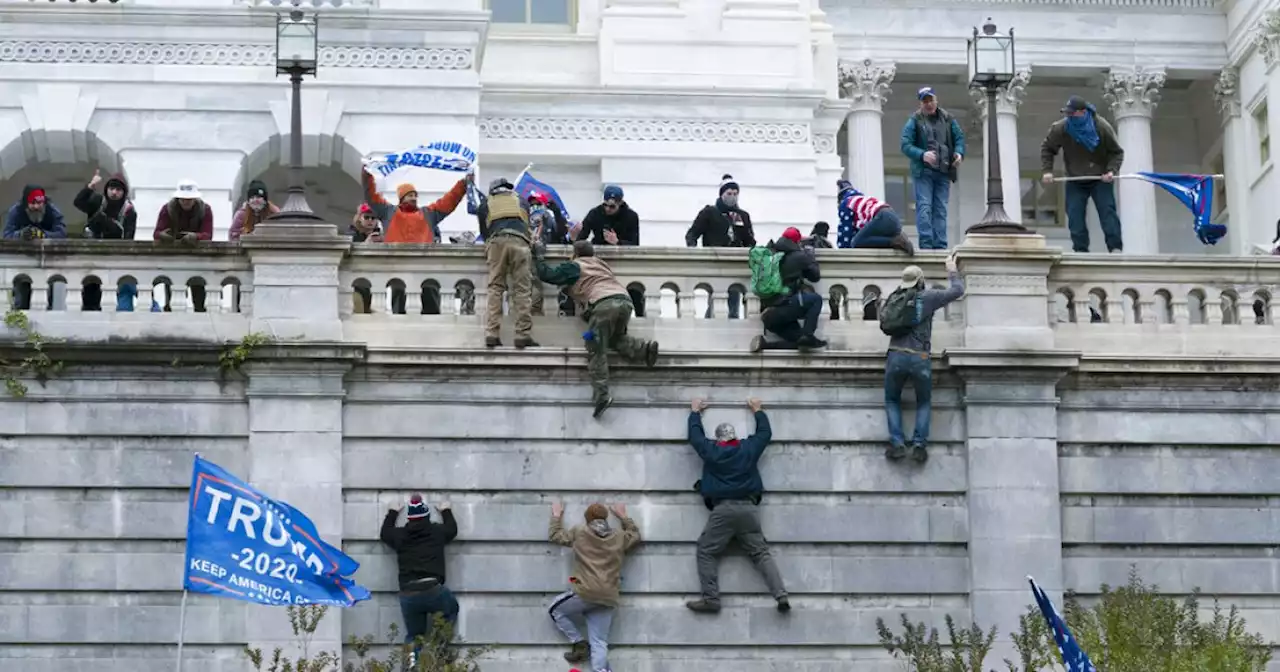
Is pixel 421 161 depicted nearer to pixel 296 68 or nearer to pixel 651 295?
pixel 296 68

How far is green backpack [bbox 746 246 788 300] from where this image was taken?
39594mm

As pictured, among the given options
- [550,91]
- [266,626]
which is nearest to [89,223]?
[266,626]

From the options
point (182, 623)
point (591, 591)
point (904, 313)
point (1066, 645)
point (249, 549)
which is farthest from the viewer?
point (904, 313)

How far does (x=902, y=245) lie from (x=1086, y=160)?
366cm

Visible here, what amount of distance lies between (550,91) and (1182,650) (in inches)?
765

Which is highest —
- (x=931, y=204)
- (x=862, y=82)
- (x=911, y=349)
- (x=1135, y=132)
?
(x=862, y=82)

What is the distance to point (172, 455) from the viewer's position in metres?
38.8

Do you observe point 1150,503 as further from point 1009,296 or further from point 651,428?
point 651,428

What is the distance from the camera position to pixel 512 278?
130 ft

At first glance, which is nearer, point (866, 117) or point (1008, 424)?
point (1008, 424)

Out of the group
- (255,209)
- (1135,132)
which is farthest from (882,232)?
(1135,132)

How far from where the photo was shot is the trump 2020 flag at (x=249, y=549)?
35656mm

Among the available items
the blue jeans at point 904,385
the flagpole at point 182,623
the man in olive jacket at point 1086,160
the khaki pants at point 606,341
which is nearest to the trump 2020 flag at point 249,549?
Result: the flagpole at point 182,623

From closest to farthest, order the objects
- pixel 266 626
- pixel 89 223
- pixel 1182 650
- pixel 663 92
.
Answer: pixel 1182 650, pixel 266 626, pixel 89 223, pixel 663 92
